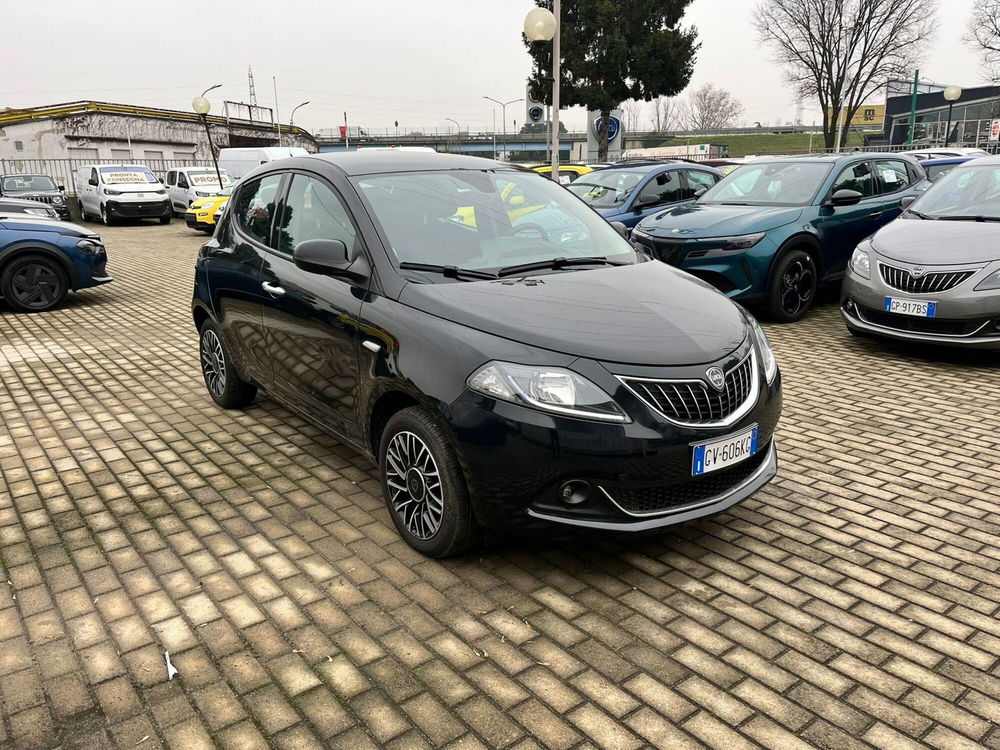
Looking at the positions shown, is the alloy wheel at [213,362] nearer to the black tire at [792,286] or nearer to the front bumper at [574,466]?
the front bumper at [574,466]

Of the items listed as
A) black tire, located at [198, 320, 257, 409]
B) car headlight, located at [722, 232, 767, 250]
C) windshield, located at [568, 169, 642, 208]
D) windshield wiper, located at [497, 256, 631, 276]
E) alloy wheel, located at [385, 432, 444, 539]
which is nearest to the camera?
alloy wheel, located at [385, 432, 444, 539]

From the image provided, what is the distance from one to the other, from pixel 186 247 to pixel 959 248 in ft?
54.3

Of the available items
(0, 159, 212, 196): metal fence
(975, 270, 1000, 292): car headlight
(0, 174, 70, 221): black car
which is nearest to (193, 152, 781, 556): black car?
(975, 270, 1000, 292): car headlight

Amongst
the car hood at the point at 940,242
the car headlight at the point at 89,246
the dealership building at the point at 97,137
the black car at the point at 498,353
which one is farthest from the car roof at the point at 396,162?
the dealership building at the point at 97,137

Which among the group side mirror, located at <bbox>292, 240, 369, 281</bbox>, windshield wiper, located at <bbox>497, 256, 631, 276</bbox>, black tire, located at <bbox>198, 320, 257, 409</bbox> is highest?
side mirror, located at <bbox>292, 240, 369, 281</bbox>

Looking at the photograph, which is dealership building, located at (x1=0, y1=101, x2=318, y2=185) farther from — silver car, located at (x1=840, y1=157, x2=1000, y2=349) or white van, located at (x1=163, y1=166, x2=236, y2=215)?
silver car, located at (x1=840, y1=157, x2=1000, y2=349)

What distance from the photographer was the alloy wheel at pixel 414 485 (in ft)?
11.1

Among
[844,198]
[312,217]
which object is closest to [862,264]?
[844,198]

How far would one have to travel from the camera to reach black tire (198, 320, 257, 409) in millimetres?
5531

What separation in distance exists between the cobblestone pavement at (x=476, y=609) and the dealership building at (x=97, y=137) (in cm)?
3475

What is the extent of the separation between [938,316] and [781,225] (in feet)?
7.39

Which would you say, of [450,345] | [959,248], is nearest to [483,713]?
[450,345]

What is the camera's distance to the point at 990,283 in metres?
6.30

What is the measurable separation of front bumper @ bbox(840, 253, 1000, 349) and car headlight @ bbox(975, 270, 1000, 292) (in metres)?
0.03
